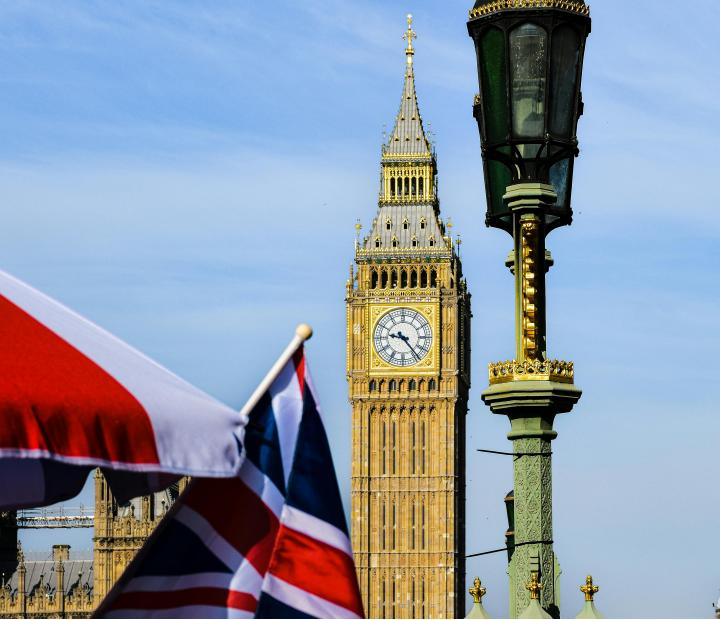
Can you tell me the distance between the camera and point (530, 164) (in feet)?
52.4

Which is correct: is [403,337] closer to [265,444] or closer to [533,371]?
[533,371]

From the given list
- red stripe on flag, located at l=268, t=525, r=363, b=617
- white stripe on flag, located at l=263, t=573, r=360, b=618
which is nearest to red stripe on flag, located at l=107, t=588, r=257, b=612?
white stripe on flag, located at l=263, t=573, r=360, b=618

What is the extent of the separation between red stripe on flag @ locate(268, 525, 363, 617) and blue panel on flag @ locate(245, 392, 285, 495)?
0.81ft

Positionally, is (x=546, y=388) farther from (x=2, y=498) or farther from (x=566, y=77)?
(x=2, y=498)

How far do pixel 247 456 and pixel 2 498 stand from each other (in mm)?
1227

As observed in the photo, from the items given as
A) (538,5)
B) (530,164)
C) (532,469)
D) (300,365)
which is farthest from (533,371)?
(300,365)

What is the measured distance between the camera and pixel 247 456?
9695 millimetres

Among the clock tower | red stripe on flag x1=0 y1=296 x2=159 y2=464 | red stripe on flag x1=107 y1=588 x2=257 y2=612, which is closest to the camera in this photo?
red stripe on flag x1=0 y1=296 x2=159 y2=464

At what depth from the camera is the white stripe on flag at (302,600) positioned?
384 inches

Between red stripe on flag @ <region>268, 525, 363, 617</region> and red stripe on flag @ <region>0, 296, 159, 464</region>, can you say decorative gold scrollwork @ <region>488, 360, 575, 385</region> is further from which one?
red stripe on flag @ <region>0, 296, 159, 464</region>

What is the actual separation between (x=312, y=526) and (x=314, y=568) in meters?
0.19

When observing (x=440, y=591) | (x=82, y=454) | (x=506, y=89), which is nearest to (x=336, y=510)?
(x=82, y=454)

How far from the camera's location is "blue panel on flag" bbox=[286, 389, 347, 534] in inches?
387

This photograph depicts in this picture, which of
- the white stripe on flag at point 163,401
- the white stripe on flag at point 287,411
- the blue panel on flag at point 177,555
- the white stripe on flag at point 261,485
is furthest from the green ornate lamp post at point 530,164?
the white stripe on flag at point 163,401
